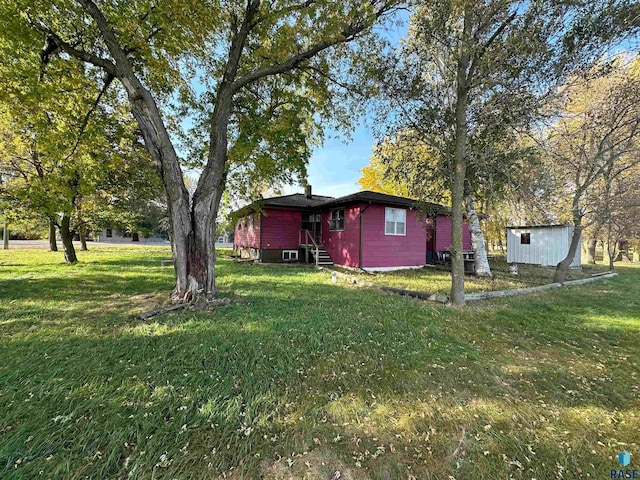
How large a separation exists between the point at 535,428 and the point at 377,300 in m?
4.16

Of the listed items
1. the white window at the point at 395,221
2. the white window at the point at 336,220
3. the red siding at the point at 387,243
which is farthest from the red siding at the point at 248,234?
the white window at the point at 395,221

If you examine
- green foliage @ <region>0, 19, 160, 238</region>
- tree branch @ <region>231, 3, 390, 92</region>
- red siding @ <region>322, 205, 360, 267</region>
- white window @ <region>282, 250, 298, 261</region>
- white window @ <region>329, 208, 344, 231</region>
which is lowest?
white window @ <region>282, 250, 298, 261</region>

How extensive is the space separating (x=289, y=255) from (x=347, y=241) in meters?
4.11

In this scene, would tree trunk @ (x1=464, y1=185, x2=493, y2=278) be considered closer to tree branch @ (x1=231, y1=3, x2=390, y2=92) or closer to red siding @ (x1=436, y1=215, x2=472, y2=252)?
red siding @ (x1=436, y1=215, x2=472, y2=252)

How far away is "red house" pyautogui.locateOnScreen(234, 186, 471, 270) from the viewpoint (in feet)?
37.9

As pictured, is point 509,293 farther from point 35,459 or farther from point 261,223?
point 261,223

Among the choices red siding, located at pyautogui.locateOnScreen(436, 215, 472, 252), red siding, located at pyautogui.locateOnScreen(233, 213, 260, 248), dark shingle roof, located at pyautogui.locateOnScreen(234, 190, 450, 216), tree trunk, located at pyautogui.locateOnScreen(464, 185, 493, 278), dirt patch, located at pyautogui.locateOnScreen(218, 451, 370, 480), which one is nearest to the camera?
dirt patch, located at pyautogui.locateOnScreen(218, 451, 370, 480)

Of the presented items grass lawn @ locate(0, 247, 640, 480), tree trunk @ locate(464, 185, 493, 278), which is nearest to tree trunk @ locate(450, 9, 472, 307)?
grass lawn @ locate(0, 247, 640, 480)

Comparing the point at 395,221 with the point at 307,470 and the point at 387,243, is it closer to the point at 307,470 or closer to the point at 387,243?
the point at 387,243

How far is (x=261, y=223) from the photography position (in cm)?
1398

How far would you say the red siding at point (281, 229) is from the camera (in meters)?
14.2

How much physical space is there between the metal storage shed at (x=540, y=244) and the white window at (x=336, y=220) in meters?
12.1

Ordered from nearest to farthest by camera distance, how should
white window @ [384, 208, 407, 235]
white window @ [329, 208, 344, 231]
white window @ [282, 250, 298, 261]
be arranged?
white window @ [384, 208, 407, 235] < white window @ [329, 208, 344, 231] < white window @ [282, 250, 298, 261]

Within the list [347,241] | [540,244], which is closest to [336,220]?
[347,241]
